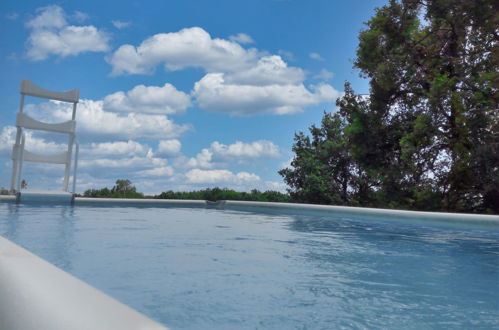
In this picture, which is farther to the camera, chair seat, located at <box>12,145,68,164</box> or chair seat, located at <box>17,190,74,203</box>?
chair seat, located at <box>12,145,68,164</box>

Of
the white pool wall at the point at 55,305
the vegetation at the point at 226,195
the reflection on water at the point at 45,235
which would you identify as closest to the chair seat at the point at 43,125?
the vegetation at the point at 226,195

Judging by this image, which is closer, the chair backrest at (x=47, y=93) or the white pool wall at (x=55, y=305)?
the white pool wall at (x=55, y=305)

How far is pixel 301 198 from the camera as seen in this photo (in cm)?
1570

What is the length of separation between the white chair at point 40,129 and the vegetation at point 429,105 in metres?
9.13

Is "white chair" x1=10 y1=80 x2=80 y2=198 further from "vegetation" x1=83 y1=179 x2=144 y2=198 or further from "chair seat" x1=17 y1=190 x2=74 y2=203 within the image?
"vegetation" x1=83 y1=179 x2=144 y2=198

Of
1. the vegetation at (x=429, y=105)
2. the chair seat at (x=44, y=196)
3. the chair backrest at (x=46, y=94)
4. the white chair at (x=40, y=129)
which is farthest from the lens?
the chair backrest at (x=46, y=94)

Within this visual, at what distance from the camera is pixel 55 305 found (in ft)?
3.21

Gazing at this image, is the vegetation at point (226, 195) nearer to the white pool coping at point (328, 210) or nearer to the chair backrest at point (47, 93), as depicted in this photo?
the white pool coping at point (328, 210)

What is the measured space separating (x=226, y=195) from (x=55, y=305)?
14.9m

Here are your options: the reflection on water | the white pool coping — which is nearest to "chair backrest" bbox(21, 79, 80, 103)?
the white pool coping

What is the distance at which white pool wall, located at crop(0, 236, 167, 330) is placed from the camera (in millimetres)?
876

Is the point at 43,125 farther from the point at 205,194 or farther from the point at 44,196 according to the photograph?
the point at 205,194

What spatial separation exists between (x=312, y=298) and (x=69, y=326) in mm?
2353

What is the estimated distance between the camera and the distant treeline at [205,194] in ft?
50.0
